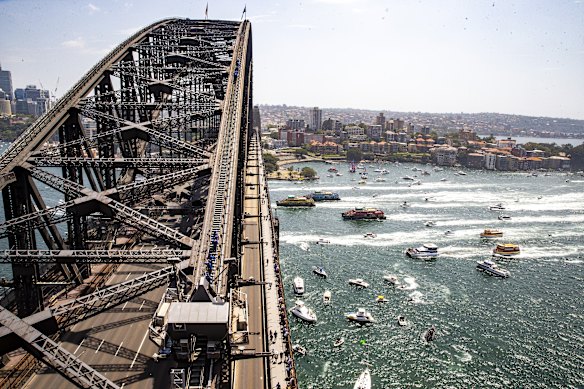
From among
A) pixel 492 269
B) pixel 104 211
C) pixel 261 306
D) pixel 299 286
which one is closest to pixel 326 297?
pixel 299 286

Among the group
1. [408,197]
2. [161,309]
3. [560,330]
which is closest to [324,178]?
[408,197]

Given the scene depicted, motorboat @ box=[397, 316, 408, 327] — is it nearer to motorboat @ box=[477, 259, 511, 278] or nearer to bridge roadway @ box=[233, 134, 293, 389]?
bridge roadway @ box=[233, 134, 293, 389]

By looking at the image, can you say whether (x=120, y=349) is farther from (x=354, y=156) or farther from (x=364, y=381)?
(x=354, y=156)

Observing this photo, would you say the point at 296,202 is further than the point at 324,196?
No

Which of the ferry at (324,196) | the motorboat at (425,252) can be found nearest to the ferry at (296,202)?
the ferry at (324,196)

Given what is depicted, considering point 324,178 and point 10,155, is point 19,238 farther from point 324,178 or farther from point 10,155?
point 324,178

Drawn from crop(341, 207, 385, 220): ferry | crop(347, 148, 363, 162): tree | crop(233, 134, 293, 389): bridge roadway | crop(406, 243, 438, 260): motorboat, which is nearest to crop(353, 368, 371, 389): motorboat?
crop(233, 134, 293, 389): bridge roadway
